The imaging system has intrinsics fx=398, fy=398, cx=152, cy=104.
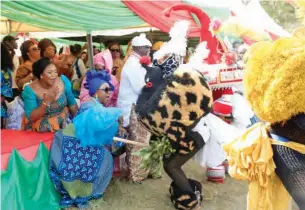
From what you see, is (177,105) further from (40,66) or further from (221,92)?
(40,66)

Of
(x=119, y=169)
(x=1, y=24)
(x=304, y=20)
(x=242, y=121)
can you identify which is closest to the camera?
(x=304, y=20)

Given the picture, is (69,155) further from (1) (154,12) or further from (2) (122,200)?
(1) (154,12)

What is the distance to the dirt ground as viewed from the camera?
3543mm

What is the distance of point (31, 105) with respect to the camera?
3.36 metres

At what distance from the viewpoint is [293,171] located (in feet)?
6.40

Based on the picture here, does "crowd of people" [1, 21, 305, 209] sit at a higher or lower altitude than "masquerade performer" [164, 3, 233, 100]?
lower

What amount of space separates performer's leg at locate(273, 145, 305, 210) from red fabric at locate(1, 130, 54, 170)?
6.28ft

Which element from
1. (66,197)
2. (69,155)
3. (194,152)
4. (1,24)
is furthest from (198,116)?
(1,24)

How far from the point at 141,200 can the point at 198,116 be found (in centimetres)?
116

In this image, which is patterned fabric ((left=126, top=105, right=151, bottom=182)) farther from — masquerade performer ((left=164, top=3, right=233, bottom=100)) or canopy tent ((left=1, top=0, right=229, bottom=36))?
canopy tent ((left=1, top=0, right=229, bottom=36))

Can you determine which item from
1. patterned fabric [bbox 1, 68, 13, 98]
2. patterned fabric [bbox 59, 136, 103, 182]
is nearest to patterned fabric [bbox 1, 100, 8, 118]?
patterned fabric [bbox 1, 68, 13, 98]

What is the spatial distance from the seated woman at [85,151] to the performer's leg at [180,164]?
1.72 feet

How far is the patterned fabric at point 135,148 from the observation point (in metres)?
3.96

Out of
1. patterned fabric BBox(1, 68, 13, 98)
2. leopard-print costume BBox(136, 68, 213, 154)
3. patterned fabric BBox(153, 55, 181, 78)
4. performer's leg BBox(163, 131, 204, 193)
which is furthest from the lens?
patterned fabric BBox(1, 68, 13, 98)
